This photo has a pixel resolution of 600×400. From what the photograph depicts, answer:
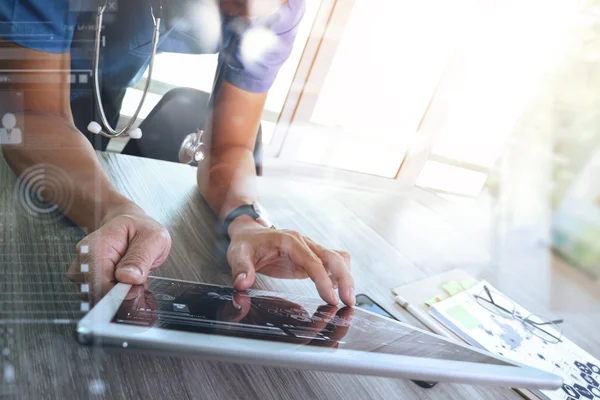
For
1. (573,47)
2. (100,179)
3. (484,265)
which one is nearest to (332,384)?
(100,179)

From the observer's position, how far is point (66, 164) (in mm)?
Result: 515

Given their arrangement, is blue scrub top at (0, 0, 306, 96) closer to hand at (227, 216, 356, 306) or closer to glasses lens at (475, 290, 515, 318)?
hand at (227, 216, 356, 306)

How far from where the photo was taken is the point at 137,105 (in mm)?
581

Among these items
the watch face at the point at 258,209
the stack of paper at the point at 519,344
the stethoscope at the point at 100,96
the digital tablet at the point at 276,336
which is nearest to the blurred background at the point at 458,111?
the stethoscope at the point at 100,96

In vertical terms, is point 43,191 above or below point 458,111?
below

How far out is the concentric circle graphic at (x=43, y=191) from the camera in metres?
0.50

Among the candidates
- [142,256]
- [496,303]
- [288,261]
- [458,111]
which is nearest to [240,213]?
[288,261]

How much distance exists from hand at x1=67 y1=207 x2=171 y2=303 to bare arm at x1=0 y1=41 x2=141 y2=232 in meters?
0.04

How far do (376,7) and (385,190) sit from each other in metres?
0.45

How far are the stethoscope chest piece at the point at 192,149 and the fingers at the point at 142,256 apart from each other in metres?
0.30

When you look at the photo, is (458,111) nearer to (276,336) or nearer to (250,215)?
(250,215)

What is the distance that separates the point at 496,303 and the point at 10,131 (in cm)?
80

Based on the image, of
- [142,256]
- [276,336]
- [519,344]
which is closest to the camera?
[276,336]

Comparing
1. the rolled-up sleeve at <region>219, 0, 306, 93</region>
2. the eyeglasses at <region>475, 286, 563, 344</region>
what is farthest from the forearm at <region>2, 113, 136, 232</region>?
the eyeglasses at <region>475, 286, 563, 344</region>
